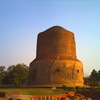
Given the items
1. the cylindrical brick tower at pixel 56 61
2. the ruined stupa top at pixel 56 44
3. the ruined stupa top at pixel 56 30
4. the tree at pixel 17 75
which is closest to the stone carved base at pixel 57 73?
the cylindrical brick tower at pixel 56 61

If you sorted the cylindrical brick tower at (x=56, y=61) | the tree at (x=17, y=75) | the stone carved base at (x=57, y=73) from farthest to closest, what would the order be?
the tree at (x=17, y=75) → the cylindrical brick tower at (x=56, y=61) → the stone carved base at (x=57, y=73)

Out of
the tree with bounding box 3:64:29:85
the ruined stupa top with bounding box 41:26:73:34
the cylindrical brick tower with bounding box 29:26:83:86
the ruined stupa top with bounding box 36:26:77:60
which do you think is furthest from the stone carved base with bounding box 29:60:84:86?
the tree with bounding box 3:64:29:85

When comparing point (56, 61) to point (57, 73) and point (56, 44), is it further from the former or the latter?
point (56, 44)

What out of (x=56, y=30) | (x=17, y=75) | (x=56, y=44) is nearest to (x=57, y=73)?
(x=56, y=44)

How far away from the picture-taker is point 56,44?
85.9ft

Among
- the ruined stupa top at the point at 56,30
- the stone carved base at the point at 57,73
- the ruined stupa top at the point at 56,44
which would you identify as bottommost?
the stone carved base at the point at 57,73

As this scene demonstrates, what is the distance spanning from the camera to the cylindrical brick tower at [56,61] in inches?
933

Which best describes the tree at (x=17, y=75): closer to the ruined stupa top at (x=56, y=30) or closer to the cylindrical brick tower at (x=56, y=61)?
the cylindrical brick tower at (x=56, y=61)

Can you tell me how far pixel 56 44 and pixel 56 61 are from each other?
3.00 m

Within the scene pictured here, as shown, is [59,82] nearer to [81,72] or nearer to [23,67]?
[81,72]

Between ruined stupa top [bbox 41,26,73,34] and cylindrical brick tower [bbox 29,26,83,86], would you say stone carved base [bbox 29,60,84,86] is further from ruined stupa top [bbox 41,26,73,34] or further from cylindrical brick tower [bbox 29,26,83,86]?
ruined stupa top [bbox 41,26,73,34]

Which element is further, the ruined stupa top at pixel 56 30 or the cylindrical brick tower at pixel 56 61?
the ruined stupa top at pixel 56 30

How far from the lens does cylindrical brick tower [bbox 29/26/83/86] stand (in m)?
23.7

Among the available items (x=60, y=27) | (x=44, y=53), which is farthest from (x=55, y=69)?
(x=60, y=27)
